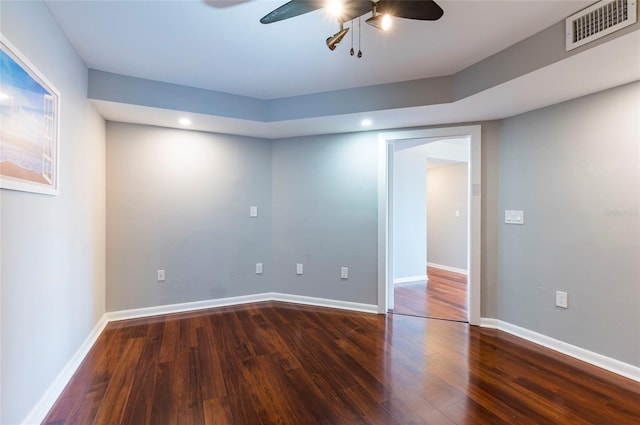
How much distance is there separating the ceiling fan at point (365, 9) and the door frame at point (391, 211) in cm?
191

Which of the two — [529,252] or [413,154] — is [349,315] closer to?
[529,252]

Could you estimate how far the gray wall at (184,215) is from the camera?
10.1ft

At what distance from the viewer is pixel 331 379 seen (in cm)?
201

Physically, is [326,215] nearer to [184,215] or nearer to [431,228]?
[184,215]

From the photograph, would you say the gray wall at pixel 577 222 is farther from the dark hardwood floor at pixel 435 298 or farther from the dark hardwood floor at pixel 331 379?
the dark hardwood floor at pixel 435 298

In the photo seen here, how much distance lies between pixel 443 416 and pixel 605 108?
254 cm

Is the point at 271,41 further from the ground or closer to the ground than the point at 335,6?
further from the ground

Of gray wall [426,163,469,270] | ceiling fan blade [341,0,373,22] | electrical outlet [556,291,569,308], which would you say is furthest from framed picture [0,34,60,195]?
gray wall [426,163,469,270]

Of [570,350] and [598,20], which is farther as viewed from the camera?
[570,350]

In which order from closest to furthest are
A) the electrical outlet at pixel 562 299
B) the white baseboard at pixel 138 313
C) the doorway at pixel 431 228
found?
the white baseboard at pixel 138 313
the electrical outlet at pixel 562 299
the doorway at pixel 431 228

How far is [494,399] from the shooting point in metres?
1.81

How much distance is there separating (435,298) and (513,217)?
164 cm

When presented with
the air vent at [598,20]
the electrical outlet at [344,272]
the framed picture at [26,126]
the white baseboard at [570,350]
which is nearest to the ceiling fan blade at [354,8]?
the air vent at [598,20]

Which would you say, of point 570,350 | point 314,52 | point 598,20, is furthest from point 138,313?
point 598,20
